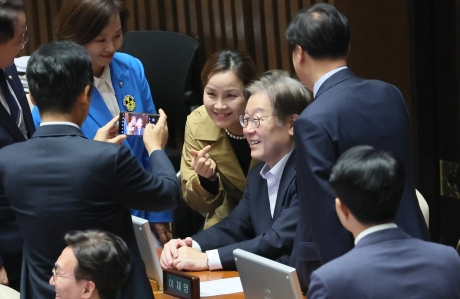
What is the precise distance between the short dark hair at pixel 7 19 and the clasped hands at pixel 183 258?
38.2 inches

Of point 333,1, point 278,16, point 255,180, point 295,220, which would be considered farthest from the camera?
point 278,16

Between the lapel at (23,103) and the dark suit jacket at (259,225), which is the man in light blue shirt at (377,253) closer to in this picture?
the dark suit jacket at (259,225)

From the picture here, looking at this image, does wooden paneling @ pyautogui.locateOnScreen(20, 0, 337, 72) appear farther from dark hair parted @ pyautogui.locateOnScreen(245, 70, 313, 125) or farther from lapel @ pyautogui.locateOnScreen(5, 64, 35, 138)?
lapel @ pyautogui.locateOnScreen(5, 64, 35, 138)

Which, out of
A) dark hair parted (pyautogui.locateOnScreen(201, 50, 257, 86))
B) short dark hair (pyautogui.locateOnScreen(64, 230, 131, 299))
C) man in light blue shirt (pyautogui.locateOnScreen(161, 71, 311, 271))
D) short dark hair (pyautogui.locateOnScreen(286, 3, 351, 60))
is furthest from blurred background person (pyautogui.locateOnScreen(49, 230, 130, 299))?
dark hair parted (pyautogui.locateOnScreen(201, 50, 257, 86))

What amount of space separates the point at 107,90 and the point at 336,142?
1.37 metres

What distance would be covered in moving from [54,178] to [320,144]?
0.78 meters

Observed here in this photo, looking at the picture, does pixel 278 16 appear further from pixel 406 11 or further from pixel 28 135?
pixel 28 135

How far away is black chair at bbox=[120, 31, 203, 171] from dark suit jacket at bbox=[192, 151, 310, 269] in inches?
66.3

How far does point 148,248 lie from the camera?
9.85 ft

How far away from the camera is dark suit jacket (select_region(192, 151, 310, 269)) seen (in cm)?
309

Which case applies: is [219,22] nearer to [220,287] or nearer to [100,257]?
[220,287]

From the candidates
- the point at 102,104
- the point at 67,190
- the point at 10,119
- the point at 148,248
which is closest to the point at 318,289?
the point at 67,190

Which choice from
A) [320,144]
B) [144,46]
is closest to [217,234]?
[320,144]

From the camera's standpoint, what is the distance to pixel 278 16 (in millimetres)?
4770
